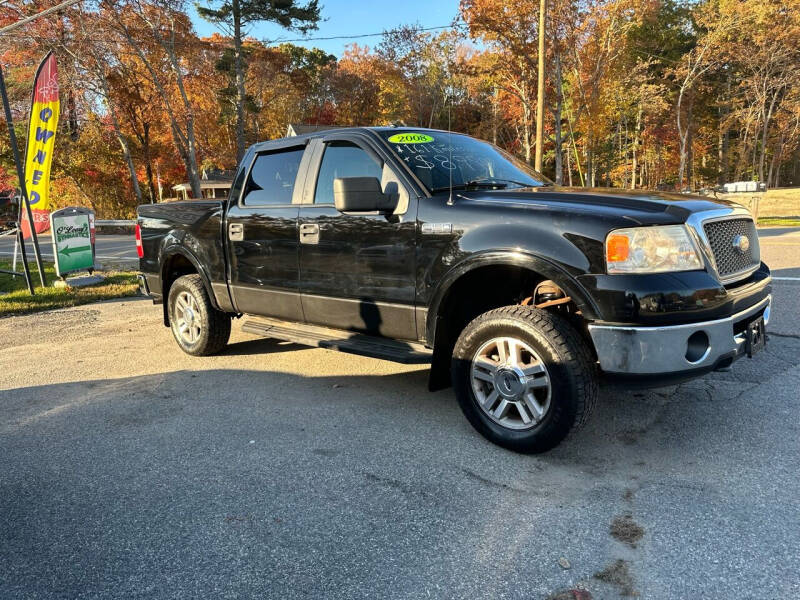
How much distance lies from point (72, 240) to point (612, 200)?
9.81 m

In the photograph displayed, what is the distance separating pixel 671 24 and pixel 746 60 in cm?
861

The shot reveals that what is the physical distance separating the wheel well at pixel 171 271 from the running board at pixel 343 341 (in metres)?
1.23

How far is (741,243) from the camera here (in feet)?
10.9

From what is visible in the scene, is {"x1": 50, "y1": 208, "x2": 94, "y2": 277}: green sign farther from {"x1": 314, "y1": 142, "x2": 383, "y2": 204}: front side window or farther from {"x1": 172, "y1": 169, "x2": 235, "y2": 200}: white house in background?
{"x1": 172, "y1": 169, "x2": 235, "y2": 200}: white house in background

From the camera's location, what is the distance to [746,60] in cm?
3123

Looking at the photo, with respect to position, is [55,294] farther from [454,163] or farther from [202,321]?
[454,163]

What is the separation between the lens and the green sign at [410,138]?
13.2 feet

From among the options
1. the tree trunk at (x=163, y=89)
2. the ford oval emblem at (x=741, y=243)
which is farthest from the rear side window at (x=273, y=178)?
the tree trunk at (x=163, y=89)

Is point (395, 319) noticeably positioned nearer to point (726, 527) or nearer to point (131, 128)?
point (726, 527)

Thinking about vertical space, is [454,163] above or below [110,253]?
above

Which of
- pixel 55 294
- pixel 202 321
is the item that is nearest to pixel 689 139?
pixel 55 294

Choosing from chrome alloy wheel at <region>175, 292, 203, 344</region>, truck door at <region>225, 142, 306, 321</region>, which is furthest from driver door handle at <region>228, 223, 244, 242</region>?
chrome alloy wheel at <region>175, 292, 203, 344</region>

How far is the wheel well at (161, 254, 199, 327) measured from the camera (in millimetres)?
5680

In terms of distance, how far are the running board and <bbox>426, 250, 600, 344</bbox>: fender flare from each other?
0.56 feet
